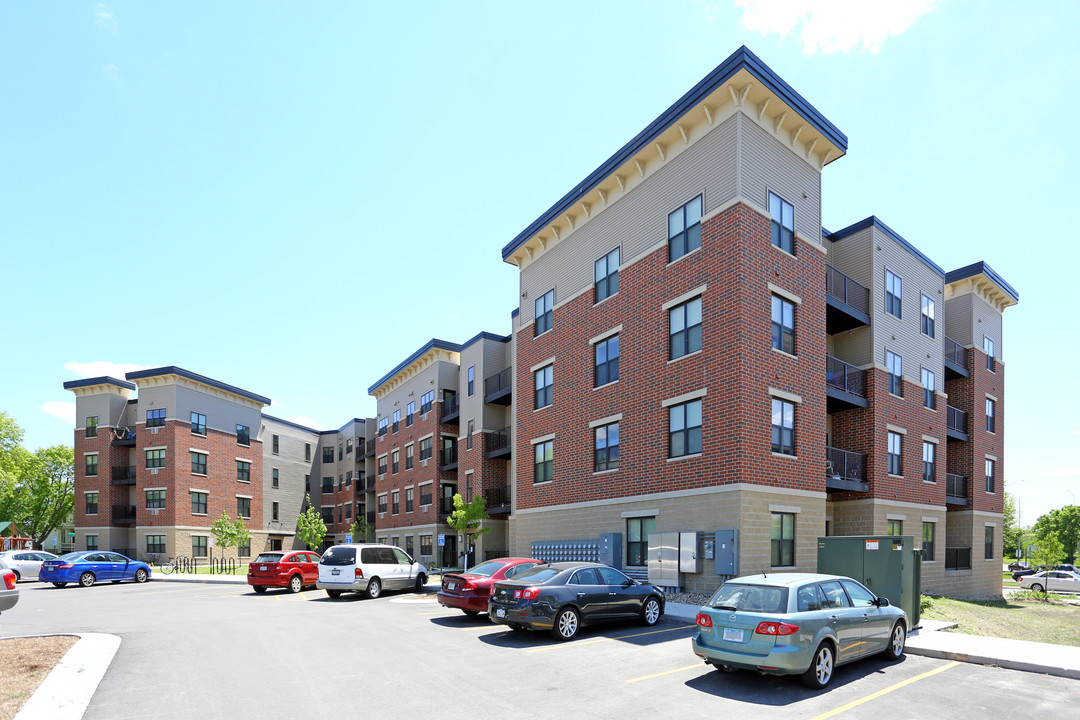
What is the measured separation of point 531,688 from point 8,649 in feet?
31.2

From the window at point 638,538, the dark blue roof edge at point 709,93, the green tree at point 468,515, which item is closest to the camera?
the dark blue roof edge at point 709,93

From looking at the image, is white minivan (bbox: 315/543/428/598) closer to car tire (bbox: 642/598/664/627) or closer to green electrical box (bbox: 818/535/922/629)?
car tire (bbox: 642/598/664/627)

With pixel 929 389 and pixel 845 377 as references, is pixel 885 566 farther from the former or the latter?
pixel 929 389

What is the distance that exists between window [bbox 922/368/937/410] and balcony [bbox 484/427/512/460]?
784 inches

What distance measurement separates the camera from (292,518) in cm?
6362

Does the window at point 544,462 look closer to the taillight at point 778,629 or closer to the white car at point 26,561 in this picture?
the taillight at point 778,629

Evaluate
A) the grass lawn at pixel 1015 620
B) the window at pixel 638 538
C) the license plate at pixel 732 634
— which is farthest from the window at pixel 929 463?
the license plate at pixel 732 634

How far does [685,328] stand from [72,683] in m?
17.4

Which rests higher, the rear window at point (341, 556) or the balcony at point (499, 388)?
the balcony at point (499, 388)

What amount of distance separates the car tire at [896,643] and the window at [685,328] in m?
11.0

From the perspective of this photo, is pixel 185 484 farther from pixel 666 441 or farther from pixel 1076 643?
pixel 1076 643

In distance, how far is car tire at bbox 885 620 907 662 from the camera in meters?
11.4

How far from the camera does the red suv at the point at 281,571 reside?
2617cm

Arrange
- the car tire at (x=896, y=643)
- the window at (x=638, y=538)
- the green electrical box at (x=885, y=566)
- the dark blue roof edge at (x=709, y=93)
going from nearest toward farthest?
the car tire at (x=896, y=643) < the green electrical box at (x=885, y=566) < the dark blue roof edge at (x=709, y=93) < the window at (x=638, y=538)
